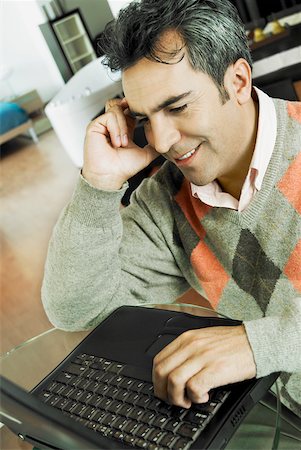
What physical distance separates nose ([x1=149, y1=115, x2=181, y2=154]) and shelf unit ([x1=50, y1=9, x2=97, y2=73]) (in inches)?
181

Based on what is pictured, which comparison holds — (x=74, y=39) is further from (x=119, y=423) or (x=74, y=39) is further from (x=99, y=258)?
(x=119, y=423)

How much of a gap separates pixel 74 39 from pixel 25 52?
3.74ft

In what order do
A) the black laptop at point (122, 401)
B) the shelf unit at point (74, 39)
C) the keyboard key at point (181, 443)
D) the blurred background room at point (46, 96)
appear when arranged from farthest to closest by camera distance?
the shelf unit at point (74, 39)
the blurred background room at point (46, 96)
the keyboard key at point (181, 443)
the black laptop at point (122, 401)

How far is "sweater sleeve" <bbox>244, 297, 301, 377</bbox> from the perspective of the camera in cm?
63

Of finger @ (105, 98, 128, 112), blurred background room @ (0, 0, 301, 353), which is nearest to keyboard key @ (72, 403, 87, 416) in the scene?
finger @ (105, 98, 128, 112)

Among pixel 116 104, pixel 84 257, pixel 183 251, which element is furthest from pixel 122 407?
pixel 116 104

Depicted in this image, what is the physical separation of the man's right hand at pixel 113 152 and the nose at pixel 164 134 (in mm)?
144

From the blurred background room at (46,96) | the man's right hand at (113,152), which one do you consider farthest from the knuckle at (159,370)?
the blurred background room at (46,96)

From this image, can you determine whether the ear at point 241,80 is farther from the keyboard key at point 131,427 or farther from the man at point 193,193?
the keyboard key at point 131,427

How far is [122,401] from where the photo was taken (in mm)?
637

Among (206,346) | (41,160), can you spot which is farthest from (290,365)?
(41,160)

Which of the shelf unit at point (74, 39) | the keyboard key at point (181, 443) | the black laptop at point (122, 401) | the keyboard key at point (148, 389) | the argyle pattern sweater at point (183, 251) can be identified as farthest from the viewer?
the shelf unit at point (74, 39)

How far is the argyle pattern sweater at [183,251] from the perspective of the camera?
84cm

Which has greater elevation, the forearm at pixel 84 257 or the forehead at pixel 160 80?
the forehead at pixel 160 80
